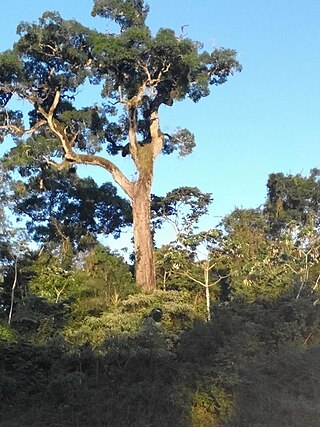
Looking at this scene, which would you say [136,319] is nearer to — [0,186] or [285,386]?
[285,386]

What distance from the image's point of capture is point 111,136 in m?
25.7

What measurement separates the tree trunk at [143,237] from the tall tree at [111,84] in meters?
0.03

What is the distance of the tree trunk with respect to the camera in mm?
21717

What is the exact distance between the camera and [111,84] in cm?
2386

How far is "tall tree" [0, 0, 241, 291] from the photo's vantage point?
875 inches

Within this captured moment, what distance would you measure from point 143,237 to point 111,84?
5.94 m

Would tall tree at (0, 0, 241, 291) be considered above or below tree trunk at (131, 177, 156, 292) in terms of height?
above

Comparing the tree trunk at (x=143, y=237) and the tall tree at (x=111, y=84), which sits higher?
the tall tree at (x=111, y=84)

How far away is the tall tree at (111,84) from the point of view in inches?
875

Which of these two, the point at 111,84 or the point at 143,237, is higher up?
the point at 111,84

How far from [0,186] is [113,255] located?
5378 mm

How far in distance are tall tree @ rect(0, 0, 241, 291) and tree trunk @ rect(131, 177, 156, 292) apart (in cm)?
3

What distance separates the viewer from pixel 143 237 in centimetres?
2234

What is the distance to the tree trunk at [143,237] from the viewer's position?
2172 centimetres
